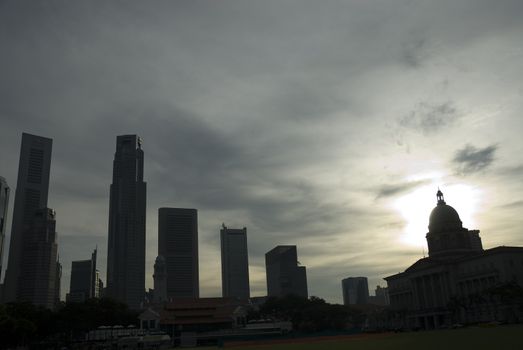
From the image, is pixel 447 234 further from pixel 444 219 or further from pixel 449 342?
pixel 449 342

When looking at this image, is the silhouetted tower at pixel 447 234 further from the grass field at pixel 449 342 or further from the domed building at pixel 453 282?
the grass field at pixel 449 342

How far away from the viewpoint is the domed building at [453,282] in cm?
11812

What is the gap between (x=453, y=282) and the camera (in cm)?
13900

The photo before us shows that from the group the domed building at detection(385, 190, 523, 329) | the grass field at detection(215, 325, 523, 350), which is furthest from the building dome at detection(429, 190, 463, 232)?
the grass field at detection(215, 325, 523, 350)

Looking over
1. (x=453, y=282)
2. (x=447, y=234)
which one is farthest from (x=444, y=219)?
(x=453, y=282)

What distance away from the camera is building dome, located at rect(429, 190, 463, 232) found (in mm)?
156750

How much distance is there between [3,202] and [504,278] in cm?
17758

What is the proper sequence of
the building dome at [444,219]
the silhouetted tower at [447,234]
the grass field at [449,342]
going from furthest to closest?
the building dome at [444,219] → the silhouetted tower at [447,234] → the grass field at [449,342]

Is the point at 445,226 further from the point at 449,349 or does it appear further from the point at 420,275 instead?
the point at 449,349

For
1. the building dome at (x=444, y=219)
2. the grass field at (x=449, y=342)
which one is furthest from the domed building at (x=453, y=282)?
the grass field at (x=449, y=342)

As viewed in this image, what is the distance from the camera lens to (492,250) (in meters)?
123

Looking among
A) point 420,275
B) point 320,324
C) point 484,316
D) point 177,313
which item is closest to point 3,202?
point 177,313

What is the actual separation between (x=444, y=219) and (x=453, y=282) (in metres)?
25.2

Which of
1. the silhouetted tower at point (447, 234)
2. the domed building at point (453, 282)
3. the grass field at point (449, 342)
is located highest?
the silhouetted tower at point (447, 234)
